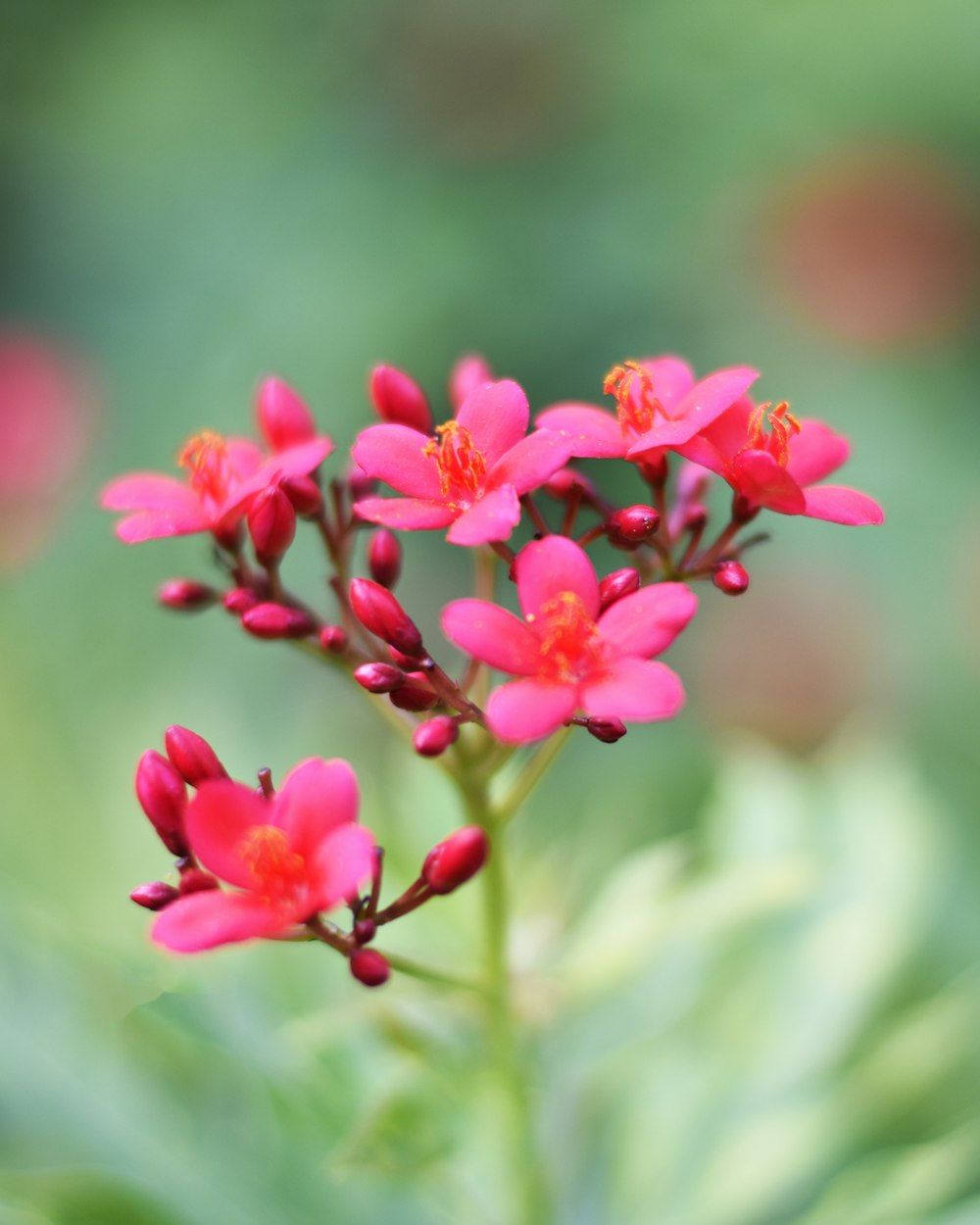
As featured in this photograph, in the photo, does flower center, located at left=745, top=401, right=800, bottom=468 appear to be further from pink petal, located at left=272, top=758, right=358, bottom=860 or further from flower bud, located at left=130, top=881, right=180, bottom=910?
flower bud, located at left=130, top=881, right=180, bottom=910

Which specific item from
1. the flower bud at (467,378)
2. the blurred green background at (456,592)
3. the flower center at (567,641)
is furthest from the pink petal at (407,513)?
the blurred green background at (456,592)

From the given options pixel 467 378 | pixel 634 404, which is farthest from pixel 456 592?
pixel 634 404

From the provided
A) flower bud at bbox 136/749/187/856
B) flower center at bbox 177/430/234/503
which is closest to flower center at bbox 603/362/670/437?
flower center at bbox 177/430/234/503

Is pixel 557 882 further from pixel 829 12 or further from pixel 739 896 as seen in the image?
pixel 829 12

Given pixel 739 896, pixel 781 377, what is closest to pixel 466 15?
pixel 781 377

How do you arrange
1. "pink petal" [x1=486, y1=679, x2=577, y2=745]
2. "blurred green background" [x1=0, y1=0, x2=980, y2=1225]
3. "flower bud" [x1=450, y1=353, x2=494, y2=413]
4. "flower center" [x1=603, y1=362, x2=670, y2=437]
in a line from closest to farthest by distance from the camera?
"pink petal" [x1=486, y1=679, x2=577, y2=745]
"flower center" [x1=603, y1=362, x2=670, y2=437]
"flower bud" [x1=450, y1=353, x2=494, y2=413]
"blurred green background" [x1=0, y1=0, x2=980, y2=1225]

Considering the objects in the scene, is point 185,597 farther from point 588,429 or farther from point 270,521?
point 588,429
